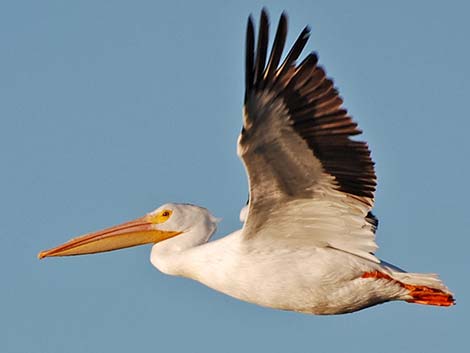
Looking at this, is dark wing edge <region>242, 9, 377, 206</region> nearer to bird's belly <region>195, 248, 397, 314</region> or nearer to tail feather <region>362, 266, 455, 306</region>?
bird's belly <region>195, 248, 397, 314</region>

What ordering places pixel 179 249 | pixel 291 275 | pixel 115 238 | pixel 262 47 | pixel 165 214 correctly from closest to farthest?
pixel 262 47 → pixel 291 275 → pixel 179 249 → pixel 165 214 → pixel 115 238

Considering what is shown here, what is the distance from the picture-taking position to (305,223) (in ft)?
43.5

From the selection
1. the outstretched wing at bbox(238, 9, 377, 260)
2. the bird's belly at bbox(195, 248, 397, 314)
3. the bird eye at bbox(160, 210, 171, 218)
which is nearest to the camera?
the outstretched wing at bbox(238, 9, 377, 260)

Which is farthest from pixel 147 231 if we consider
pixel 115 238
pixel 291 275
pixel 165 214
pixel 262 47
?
pixel 262 47

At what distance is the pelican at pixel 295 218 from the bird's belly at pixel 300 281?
0.01 metres

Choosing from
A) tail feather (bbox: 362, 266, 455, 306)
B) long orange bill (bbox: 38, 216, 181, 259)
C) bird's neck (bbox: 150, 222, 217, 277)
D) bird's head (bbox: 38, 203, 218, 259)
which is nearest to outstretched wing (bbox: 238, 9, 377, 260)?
tail feather (bbox: 362, 266, 455, 306)

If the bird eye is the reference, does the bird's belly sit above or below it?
below

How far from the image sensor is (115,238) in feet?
49.6

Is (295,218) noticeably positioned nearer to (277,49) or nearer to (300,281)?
(300,281)

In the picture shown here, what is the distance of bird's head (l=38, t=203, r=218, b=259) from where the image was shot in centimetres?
1462

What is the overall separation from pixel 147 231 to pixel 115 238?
0.41 m

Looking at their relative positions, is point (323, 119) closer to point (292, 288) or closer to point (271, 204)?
point (271, 204)

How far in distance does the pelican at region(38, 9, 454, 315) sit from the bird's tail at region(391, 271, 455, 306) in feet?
0.04

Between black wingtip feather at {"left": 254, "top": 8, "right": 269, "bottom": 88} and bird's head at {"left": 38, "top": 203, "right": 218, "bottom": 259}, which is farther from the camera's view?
bird's head at {"left": 38, "top": 203, "right": 218, "bottom": 259}
